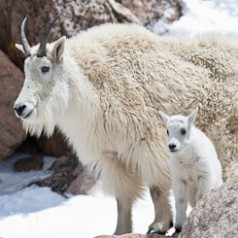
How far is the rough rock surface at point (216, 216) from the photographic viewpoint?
4.47 metres

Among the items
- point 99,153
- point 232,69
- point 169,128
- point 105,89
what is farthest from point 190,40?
point 169,128

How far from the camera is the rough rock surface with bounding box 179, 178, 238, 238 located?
14.7 ft

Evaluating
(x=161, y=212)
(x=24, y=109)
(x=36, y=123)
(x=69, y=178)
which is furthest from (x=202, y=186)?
(x=69, y=178)

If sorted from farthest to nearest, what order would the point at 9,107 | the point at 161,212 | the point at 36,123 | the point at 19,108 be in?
the point at 9,107, the point at 36,123, the point at 161,212, the point at 19,108

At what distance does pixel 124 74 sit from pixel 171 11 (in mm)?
6062

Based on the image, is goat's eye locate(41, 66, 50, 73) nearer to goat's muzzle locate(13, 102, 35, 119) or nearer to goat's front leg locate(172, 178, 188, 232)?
goat's muzzle locate(13, 102, 35, 119)

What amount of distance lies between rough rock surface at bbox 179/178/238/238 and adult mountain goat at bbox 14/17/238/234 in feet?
6.49

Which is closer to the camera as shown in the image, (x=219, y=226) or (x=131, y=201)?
(x=219, y=226)

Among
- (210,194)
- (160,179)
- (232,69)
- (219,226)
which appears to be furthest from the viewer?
(232,69)

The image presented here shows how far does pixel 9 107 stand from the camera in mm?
11820

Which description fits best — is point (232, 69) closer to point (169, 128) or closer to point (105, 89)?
point (105, 89)

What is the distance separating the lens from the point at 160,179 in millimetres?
7020

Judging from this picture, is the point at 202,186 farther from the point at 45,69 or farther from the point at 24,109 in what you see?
the point at 45,69

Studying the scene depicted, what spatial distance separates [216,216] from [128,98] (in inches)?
110
